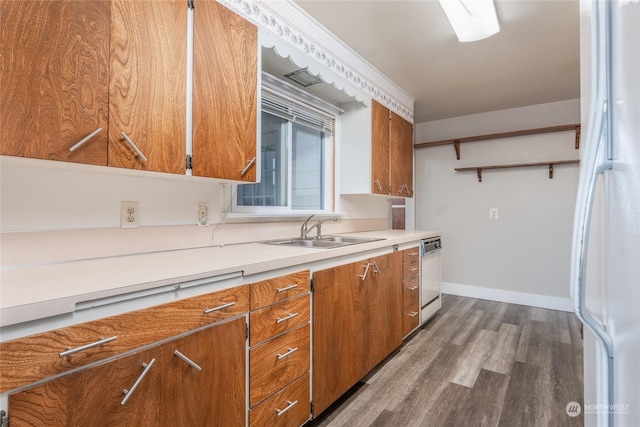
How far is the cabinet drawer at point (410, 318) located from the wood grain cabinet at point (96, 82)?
2.00 m

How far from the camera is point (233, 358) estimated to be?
1177mm

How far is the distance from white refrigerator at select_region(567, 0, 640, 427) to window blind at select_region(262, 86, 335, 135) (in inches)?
72.6

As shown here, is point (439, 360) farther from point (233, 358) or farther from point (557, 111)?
point (557, 111)

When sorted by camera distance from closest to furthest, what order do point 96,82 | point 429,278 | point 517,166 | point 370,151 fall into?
1. point 96,82
2. point 370,151
3. point 429,278
4. point 517,166

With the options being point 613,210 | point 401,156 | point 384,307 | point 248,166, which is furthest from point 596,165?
point 401,156

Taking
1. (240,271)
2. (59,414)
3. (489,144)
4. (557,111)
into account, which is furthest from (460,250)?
(59,414)

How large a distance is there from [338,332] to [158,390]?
979mm

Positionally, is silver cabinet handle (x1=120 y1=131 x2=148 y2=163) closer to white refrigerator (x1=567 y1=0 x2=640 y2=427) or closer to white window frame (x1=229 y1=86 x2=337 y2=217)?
white window frame (x1=229 y1=86 x2=337 y2=217)

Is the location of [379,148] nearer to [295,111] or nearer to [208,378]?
[295,111]

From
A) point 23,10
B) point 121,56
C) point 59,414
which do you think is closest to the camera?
point 59,414

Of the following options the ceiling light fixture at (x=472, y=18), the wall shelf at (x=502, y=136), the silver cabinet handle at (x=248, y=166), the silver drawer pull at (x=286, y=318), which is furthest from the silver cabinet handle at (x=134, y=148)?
the wall shelf at (x=502, y=136)

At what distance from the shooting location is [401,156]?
10.7ft

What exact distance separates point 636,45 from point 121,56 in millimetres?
1409

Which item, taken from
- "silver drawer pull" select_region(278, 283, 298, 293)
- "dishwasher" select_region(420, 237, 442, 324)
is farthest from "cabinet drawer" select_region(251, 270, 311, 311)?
"dishwasher" select_region(420, 237, 442, 324)
